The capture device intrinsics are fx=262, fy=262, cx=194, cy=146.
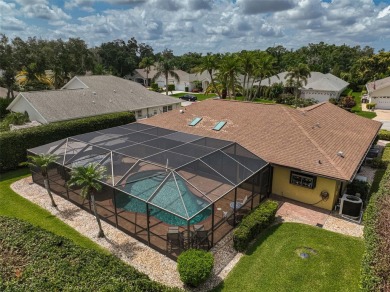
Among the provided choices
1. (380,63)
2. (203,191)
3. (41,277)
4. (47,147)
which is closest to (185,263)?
(203,191)

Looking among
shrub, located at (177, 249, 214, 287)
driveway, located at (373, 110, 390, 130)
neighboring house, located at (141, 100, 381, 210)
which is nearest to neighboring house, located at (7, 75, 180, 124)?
neighboring house, located at (141, 100, 381, 210)

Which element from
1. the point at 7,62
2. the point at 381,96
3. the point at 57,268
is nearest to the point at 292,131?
the point at 57,268

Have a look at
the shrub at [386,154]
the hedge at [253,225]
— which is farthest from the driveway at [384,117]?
the hedge at [253,225]

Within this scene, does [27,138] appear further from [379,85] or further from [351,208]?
[379,85]

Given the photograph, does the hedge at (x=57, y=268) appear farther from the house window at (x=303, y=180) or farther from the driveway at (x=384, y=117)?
the driveway at (x=384, y=117)

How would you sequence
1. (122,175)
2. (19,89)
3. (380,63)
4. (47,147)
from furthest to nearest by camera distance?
1. (380,63)
2. (19,89)
3. (47,147)
4. (122,175)

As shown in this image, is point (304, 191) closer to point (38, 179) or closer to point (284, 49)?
point (38, 179)
